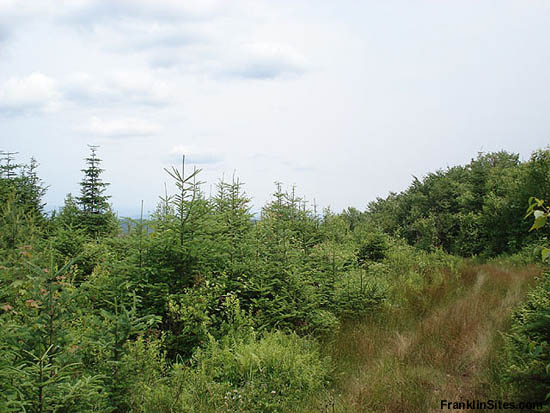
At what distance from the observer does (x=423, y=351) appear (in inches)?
217

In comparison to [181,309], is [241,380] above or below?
below

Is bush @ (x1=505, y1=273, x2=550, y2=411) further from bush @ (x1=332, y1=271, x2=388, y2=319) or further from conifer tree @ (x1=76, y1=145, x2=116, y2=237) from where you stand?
conifer tree @ (x1=76, y1=145, x2=116, y2=237)

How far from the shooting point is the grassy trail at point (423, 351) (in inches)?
169

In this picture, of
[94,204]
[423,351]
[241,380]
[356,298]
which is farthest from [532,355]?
[94,204]

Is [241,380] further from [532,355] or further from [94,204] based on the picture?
[94,204]

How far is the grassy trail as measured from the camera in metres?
4.29

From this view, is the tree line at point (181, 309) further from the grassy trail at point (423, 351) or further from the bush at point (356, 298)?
the grassy trail at point (423, 351)

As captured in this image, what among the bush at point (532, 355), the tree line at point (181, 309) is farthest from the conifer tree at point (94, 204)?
the bush at point (532, 355)

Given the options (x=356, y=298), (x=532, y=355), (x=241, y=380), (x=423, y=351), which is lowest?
(x=241, y=380)

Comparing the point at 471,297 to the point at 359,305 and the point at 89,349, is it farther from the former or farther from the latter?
the point at 89,349

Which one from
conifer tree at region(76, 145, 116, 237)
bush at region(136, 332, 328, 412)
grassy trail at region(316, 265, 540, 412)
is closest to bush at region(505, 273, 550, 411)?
grassy trail at region(316, 265, 540, 412)

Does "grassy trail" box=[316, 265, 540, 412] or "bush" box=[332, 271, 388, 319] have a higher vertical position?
"bush" box=[332, 271, 388, 319]

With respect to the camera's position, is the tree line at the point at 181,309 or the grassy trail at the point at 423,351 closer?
the tree line at the point at 181,309

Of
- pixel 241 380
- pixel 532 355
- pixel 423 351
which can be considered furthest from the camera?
pixel 423 351
